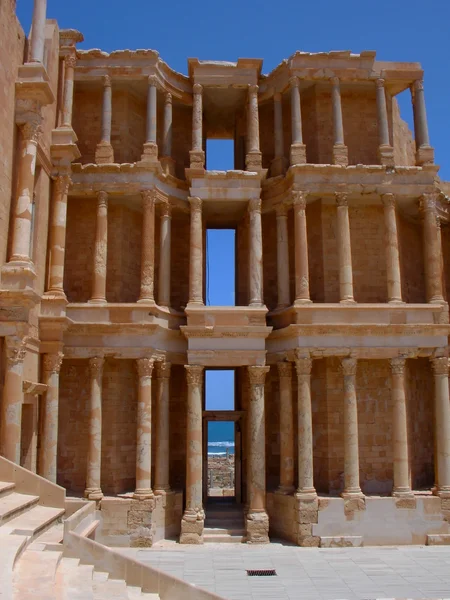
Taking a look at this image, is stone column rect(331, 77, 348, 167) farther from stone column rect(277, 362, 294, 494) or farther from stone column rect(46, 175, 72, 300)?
stone column rect(46, 175, 72, 300)

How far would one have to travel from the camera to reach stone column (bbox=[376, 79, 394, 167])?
22359mm

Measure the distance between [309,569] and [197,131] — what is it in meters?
15.2

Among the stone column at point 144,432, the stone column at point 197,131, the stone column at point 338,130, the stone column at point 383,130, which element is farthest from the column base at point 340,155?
the stone column at point 144,432

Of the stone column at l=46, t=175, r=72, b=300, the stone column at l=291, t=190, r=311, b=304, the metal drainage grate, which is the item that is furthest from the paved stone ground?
the stone column at l=46, t=175, r=72, b=300

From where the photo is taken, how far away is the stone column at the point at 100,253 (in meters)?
20.8

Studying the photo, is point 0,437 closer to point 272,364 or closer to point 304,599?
point 304,599

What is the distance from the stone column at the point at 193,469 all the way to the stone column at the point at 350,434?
469cm

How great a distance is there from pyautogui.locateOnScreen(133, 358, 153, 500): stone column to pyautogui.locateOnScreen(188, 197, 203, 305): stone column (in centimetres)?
276

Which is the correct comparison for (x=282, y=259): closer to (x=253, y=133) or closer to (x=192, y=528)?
(x=253, y=133)

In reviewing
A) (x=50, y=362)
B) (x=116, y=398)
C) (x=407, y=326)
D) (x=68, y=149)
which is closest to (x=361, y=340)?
(x=407, y=326)

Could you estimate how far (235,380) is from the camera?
1008 inches

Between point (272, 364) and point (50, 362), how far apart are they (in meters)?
7.89

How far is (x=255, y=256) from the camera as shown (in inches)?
846

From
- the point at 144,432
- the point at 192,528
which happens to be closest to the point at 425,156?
the point at 144,432
